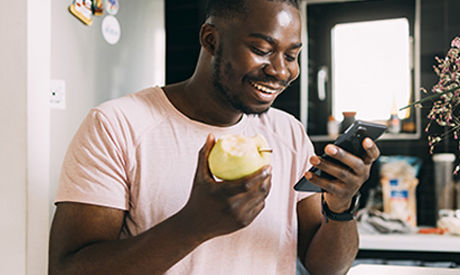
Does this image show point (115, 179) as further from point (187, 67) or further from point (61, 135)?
point (187, 67)

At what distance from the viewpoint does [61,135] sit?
1348mm

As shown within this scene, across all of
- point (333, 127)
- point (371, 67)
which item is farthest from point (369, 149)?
point (371, 67)

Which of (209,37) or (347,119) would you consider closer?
(209,37)

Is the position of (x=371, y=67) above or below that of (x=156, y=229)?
above

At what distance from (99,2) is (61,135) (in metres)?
0.47

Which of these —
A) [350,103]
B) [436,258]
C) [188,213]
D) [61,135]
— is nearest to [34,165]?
[61,135]

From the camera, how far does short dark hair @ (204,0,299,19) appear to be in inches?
38.2

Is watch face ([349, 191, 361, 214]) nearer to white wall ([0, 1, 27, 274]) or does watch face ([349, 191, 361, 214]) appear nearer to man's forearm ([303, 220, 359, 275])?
man's forearm ([303, 220, 359, 275])

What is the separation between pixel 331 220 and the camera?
1.05 meters

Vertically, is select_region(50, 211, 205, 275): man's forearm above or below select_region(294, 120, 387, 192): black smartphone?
below

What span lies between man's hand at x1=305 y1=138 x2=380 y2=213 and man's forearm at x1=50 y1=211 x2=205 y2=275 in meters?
0.26

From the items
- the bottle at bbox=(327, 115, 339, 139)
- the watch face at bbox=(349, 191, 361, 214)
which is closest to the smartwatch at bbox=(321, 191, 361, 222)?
the watch face at bbox=(349, 191, 361, 214)

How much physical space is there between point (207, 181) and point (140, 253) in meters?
0.19

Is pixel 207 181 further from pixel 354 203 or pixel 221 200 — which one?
pixel 354 203
